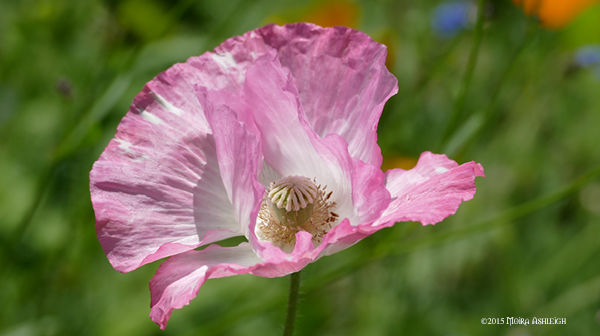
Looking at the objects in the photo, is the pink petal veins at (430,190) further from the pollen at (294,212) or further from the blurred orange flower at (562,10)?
the blurred orange flower at (562,10)

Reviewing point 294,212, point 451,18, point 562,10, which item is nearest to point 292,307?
point 294,212

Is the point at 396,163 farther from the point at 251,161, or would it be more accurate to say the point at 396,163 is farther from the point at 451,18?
the point at 251,161

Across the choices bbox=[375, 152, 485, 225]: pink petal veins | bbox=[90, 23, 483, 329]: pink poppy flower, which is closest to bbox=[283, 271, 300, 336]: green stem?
→ bbox=[90, 23, 483, 329]: pink poppy flower

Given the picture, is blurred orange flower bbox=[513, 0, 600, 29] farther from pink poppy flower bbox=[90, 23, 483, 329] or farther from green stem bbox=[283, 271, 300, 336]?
green stem bbox=[283, 271, 300, 336]

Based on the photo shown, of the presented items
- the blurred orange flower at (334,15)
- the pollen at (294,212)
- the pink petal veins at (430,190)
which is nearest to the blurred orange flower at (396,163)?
the blurred orange flower at (334,15)

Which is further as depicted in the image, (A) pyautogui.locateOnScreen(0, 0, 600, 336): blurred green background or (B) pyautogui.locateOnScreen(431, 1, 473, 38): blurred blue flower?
(B) pyautogui.locateOnScreen(431, 1, 473, 38): blurred blue flower
